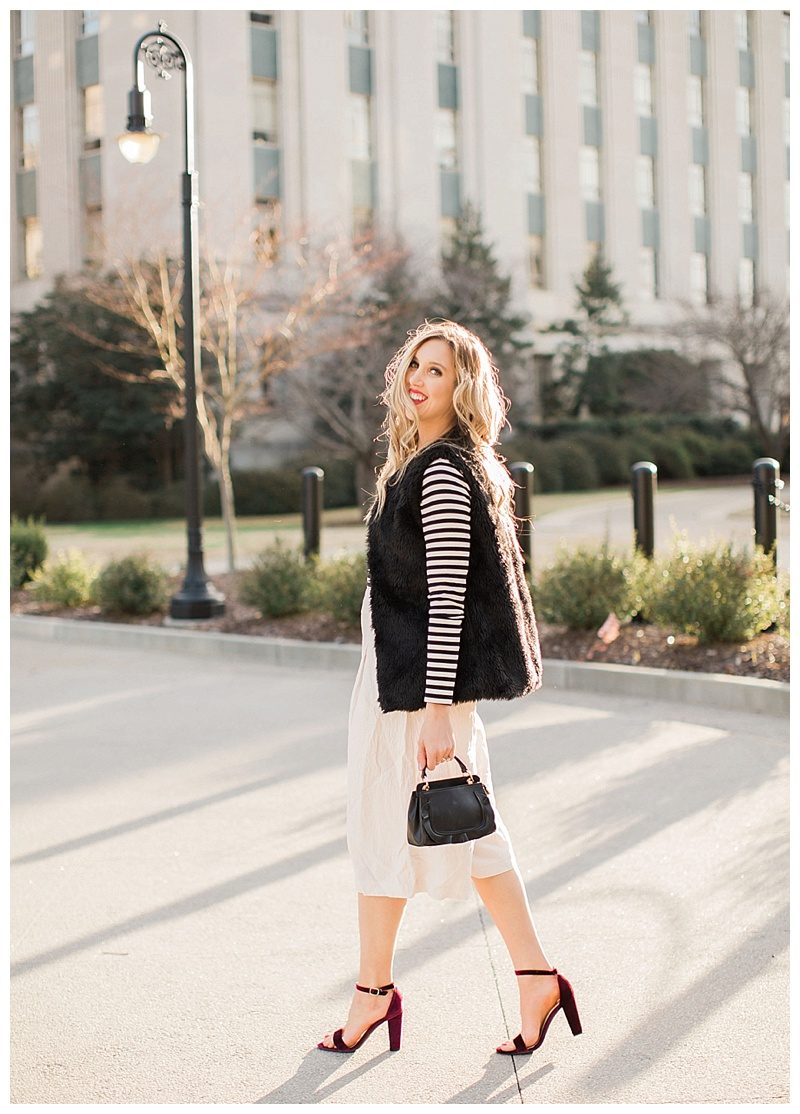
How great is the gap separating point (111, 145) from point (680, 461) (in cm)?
1764

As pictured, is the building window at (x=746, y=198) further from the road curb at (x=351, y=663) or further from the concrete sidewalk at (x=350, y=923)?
the concrete sidewalk at (x=350, y=923)

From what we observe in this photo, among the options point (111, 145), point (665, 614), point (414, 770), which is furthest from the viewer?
point (111, 145)

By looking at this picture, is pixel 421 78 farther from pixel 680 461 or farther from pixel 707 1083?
pixel 707 1083

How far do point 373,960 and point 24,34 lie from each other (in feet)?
123

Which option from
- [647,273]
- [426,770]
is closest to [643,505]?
[426,770]

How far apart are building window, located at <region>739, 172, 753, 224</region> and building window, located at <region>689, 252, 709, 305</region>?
2688 millimetres

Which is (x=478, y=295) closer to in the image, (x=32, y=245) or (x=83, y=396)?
(x=83, y=396)

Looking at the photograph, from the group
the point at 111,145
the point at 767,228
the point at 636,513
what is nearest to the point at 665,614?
the point at 636,513

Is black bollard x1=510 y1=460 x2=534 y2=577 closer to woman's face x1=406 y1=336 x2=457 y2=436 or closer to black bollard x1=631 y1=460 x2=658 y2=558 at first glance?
black bollard x1=631 y1=460 x2=658 y2=558

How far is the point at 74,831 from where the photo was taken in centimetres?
532

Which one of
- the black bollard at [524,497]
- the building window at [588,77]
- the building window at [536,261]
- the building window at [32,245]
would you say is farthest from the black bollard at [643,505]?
the building window at [588,77]

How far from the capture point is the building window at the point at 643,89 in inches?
1725

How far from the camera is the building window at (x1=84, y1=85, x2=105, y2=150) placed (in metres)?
33.8

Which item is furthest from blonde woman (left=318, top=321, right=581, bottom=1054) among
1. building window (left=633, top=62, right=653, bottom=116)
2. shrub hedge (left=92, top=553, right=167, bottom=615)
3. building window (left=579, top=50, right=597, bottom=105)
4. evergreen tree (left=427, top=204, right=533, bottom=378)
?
building window (left=633, top=62, right=653, bottom=116)
